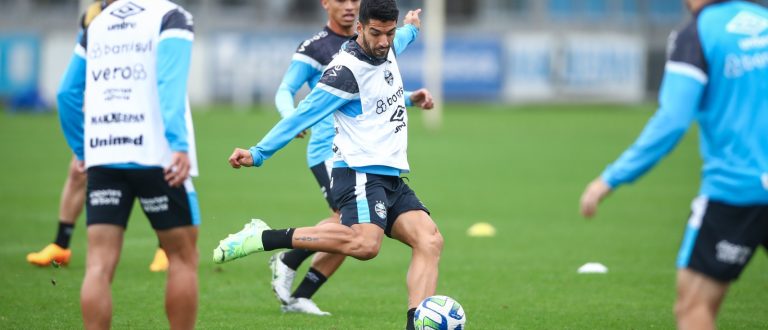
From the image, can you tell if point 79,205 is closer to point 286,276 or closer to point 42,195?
point 286,276

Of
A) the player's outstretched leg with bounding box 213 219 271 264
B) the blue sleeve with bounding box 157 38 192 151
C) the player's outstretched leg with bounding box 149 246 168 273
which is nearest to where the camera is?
the blue sleeve with bounding box 157 38 192 151

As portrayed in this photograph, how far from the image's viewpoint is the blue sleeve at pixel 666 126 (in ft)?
17.6

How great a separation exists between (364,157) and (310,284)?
1.91m

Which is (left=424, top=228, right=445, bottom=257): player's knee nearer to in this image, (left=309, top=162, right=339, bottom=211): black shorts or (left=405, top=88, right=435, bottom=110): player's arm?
(left=405, top=88, right=435, bottom=110): player's arm

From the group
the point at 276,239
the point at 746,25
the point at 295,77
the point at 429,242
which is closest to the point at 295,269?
the point at 295,77

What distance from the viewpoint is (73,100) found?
6.88 meters

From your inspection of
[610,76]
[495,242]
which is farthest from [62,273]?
[610,76]

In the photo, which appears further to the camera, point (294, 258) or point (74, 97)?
point (294, 258)

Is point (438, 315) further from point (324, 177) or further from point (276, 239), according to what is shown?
point (324, 177)

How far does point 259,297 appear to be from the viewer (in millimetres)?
9570

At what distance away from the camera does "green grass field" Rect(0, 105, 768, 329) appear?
28.5 feet

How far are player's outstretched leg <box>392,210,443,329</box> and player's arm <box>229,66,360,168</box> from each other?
89 cm

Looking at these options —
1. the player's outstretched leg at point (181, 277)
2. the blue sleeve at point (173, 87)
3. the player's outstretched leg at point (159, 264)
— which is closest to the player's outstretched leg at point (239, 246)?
the player's outstretched leg at point (181, 277)

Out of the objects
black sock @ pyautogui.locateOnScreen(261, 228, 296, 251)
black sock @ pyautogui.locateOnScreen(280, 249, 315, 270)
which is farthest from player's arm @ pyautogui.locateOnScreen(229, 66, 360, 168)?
black sock @ pyautogui.locateOnScreen(280, 249, 315, 270)
